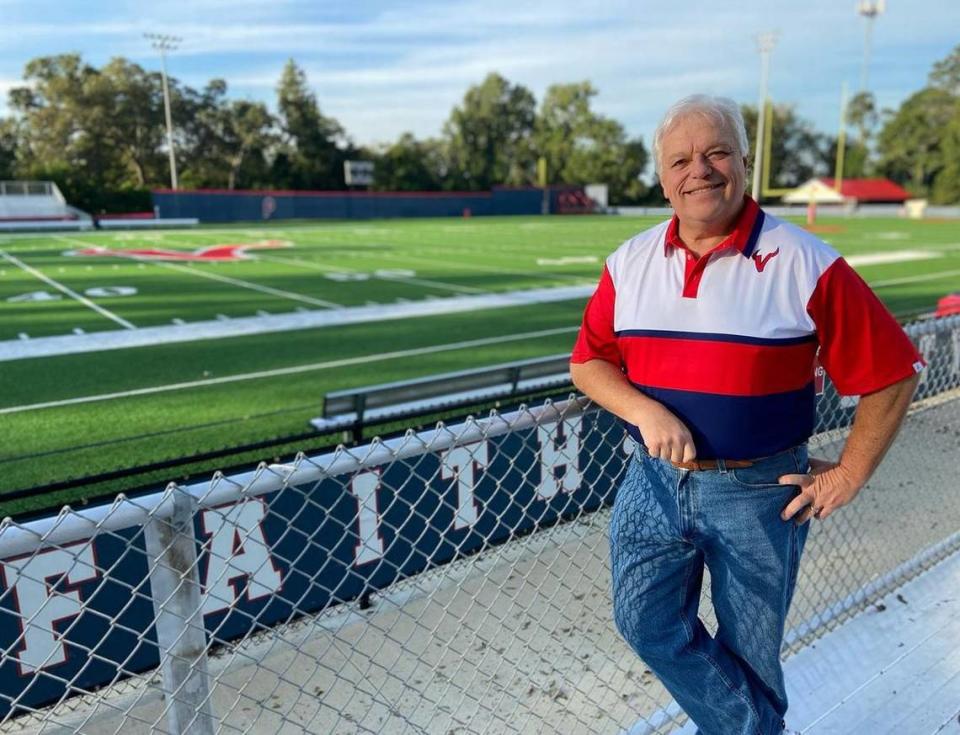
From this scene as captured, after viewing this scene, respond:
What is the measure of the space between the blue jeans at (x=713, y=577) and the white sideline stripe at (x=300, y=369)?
7024 millimetres

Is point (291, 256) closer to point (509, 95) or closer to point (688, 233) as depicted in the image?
point (688, 233)

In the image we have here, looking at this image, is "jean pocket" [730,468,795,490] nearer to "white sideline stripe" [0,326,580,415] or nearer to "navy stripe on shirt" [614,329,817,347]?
"navy stripe on shirt" [614,329,817,347]

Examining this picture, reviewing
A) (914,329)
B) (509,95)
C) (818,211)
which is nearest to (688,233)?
(914,329)

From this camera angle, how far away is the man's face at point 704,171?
192 centimetres

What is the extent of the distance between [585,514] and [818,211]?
58316mm

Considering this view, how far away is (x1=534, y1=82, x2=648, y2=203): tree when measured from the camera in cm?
7044

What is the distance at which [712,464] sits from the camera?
6.59 ft

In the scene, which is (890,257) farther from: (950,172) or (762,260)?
(950,172)

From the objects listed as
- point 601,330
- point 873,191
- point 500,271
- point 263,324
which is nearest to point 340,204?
point 500,271

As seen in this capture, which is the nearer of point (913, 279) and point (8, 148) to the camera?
point (913, 279)

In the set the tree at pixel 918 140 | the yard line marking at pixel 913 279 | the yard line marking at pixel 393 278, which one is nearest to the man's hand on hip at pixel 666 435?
the yard line marking at pixel 393 278

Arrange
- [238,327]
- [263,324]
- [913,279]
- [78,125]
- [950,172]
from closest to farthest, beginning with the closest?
[238,327] < [263,324] < [913,279] < [78,125] < [950,172]

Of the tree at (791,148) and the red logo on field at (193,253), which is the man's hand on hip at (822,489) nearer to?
the red logo on field at (193,253)

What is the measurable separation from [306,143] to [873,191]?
48.4m
